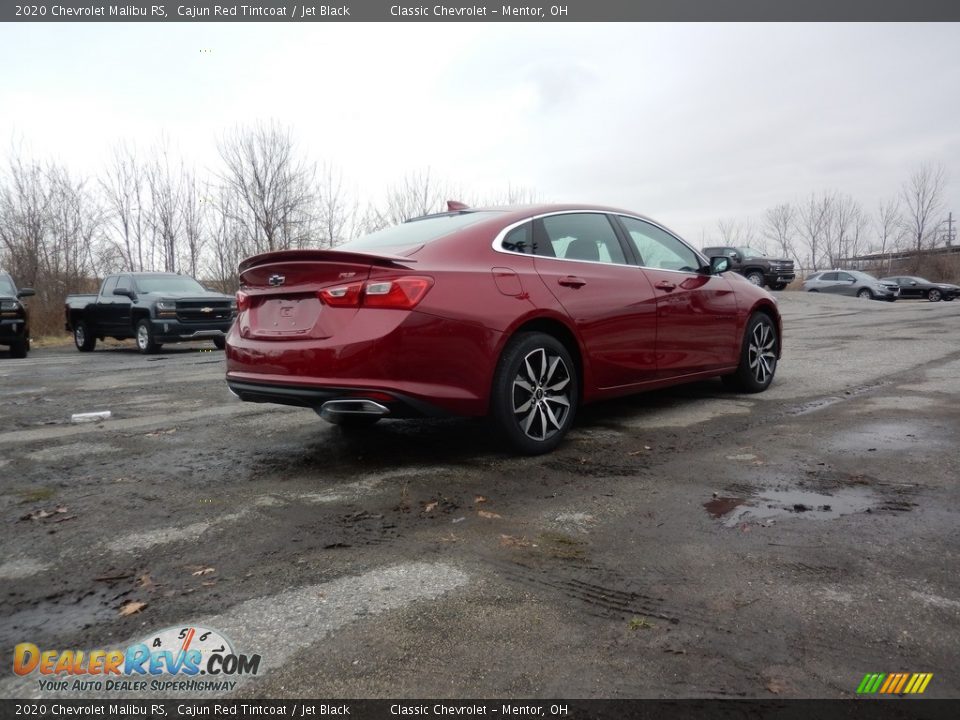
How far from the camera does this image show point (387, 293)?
3.85 metres

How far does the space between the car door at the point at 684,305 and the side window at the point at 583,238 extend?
235 mm

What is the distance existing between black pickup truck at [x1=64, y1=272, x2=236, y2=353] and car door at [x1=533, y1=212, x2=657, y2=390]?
37.7 ft

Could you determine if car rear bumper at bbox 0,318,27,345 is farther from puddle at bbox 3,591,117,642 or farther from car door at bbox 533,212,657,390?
puddle at bbox 3,591,117,642

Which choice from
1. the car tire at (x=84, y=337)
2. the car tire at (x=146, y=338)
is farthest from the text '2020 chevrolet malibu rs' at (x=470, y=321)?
the car tire at (x=84, y=337)

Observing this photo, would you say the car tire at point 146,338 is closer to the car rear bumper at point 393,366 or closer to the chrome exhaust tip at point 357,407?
the car rear bumper at point 393,366

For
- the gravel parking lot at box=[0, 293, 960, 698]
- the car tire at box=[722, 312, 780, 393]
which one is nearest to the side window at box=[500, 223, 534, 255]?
the gravel parking lot at box=[0, 293, 960, 698]

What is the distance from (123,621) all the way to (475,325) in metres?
2.33

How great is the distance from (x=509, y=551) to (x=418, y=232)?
97.6 inches

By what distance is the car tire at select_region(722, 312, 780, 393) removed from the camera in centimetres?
646

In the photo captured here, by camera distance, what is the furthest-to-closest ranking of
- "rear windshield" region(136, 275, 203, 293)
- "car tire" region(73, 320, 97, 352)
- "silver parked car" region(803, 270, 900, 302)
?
"silver parked car" region(803, 270, 900, 302)
"car tire" region(73, 320, 97, 352)
"rear windshield" region(136, 275, 203, 293)

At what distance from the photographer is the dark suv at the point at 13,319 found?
14.4 metres

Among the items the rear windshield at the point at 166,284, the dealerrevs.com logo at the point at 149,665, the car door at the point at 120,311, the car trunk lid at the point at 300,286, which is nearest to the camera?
the dealerrevs.com logo at the point at 149,665

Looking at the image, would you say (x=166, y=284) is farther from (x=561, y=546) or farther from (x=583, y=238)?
(x=561, y=546)

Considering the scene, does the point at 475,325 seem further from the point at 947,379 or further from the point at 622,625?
the point at 947,379
